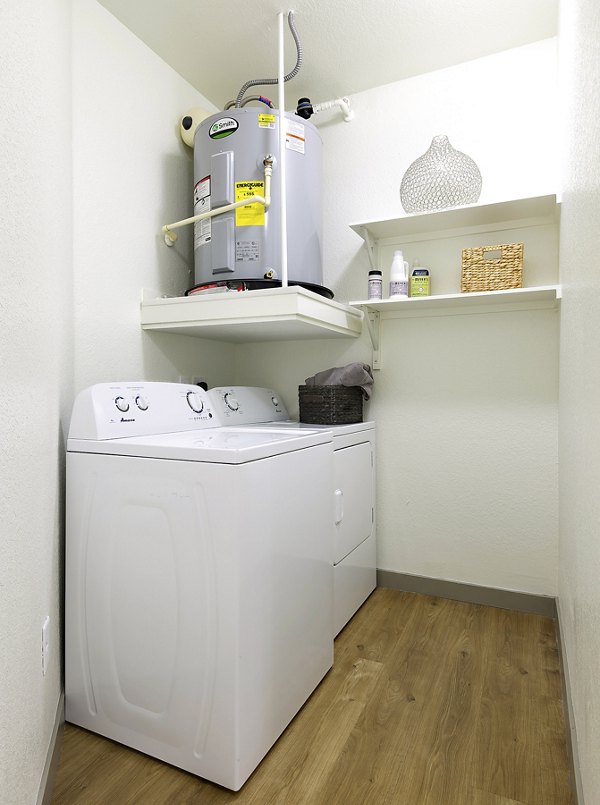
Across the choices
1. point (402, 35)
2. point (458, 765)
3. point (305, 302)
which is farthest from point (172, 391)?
point (402, 35)

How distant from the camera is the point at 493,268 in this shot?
1.92 metres

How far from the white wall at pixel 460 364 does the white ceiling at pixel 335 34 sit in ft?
0.37

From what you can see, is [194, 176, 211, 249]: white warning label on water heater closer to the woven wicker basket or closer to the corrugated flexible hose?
the corrugated flexible hose

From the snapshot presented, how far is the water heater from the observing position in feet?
6.12

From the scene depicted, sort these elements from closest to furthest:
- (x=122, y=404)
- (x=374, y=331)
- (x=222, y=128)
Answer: (x=122, y=404)
(x=222, y=128)
(x=374, y=331)

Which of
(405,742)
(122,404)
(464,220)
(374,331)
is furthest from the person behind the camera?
(374,331)

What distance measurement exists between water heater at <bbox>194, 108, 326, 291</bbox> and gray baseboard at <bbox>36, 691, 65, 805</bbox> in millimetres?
1503

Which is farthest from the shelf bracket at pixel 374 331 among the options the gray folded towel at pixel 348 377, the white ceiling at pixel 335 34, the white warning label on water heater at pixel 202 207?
the white ceiling at pixel 335 34

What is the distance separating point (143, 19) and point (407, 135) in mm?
1182

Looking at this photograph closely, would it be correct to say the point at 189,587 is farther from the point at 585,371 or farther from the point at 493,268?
the point at 493,268

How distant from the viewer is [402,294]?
6.66 ft

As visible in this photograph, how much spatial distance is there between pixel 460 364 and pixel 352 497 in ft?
2.53

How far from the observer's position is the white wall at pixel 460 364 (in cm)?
201

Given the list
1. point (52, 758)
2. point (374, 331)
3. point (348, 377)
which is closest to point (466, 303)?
point (374, 331)
